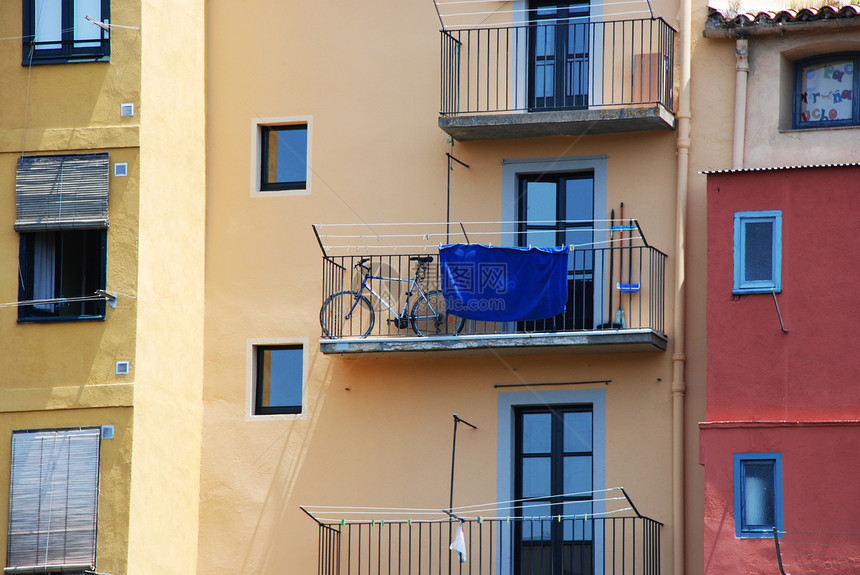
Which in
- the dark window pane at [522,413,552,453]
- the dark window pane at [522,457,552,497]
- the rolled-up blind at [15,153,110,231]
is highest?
the rolled-up blind at [15,153,110,231]

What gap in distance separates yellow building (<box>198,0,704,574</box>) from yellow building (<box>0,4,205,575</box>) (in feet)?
2.75

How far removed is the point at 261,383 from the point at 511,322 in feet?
10.9

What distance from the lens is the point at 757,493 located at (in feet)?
65.0

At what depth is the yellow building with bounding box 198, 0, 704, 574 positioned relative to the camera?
21625 millimetres

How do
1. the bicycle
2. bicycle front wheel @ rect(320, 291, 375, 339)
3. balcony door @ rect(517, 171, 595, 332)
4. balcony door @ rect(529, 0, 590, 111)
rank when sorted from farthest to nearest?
balcony door @ rect(529, 0, 590, 111) → bicycle front wheel @ rect(320, 291, 375, 339) → the bicycle → balcony door @ rect(517, 171, 595, 332)

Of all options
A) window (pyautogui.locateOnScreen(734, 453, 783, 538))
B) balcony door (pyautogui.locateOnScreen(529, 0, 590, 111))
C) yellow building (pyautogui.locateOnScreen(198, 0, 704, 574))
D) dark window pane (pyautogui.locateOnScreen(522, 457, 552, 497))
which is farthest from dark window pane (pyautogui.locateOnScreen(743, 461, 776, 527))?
balcony door (pyautogui.locateOnScreen(529, 0, 590, 111))

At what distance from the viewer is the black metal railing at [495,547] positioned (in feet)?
69.3

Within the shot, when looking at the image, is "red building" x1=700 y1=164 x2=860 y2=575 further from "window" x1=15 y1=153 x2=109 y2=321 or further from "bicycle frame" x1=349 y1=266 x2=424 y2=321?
"window" x1=15 y1=153 x2=109 y2=321

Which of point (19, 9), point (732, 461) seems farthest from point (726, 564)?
point (19, 9)

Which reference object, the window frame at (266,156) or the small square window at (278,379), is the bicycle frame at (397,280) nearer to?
the small square window at (278,379)

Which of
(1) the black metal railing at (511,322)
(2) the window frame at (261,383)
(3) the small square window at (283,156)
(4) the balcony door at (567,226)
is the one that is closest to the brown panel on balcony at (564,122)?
(4) the balcony door at (567,226)

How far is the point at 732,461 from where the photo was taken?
19938mm

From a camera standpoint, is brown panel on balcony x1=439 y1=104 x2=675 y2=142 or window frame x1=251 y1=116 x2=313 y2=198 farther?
window frame x1=251 y1=116 x2=313 y2=198

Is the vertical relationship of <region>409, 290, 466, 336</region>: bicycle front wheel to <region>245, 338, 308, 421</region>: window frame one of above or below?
above
